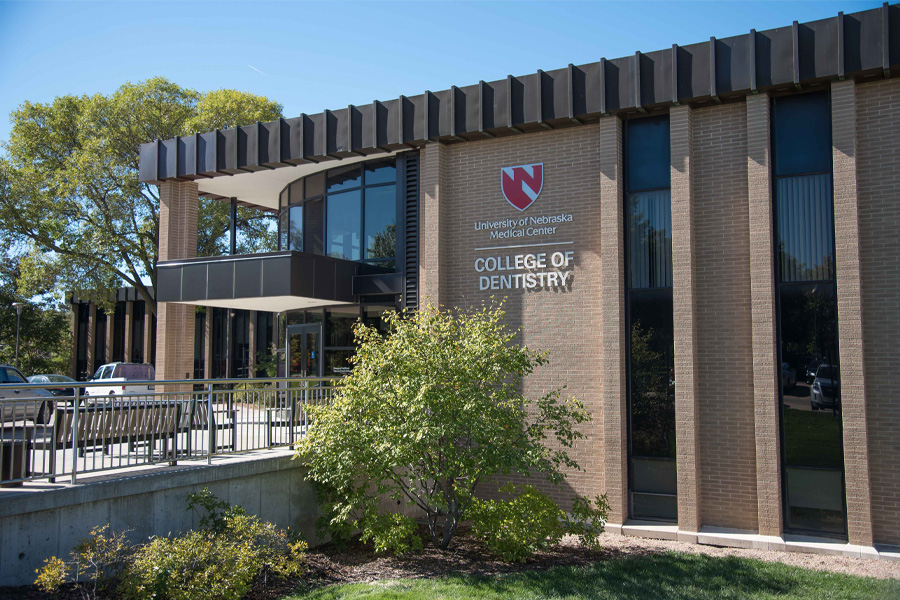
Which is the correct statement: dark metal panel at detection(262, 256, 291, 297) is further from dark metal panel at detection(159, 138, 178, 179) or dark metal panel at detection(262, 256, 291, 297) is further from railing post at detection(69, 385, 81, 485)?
railing post at detection(69, 385, 81, 485)

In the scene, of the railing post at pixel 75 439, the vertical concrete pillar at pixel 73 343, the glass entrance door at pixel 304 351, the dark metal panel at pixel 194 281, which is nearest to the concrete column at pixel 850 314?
the railing post at pixel 75 439

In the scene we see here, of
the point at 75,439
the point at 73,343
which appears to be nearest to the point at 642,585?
the point at 75,439

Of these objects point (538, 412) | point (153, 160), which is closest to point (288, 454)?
point (538, 412)

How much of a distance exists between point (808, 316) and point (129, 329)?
40740mm

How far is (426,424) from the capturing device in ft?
31.2

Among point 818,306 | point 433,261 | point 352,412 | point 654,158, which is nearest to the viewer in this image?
point 352,412

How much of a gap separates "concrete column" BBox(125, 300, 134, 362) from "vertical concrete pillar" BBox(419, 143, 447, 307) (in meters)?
34.0

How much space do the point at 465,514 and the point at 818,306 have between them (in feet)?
22.0

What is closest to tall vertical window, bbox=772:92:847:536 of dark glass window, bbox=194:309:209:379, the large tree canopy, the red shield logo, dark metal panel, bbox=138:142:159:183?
the red shield logo

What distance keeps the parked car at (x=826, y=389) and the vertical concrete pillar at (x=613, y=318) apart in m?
3.03

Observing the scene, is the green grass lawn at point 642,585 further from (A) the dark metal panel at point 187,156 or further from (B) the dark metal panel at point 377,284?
(A) the dark metal panel at point 187,156

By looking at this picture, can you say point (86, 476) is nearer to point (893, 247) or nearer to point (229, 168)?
point (229, 168)

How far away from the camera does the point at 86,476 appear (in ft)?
27.3

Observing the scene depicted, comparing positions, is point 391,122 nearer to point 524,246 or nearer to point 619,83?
point 524,246
